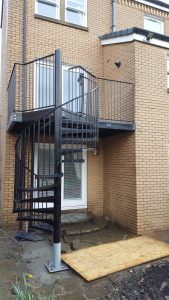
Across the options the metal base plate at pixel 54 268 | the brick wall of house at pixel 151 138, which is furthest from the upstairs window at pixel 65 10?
the metal base plate at pixel 54 268

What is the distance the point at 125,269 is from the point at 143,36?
5489 millimetres

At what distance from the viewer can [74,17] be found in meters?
7.71

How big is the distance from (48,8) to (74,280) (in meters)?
7.30

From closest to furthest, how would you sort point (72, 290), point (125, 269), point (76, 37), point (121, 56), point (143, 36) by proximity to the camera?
1. point (72, 290)
2. point (125, 269)
3. point (143, 36)
4. point (121, 56)
5. point (76, 37)

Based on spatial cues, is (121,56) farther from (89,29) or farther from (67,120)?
(67,120)

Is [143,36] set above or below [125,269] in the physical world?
above

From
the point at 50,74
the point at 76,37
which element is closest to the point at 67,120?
the point at 50,74

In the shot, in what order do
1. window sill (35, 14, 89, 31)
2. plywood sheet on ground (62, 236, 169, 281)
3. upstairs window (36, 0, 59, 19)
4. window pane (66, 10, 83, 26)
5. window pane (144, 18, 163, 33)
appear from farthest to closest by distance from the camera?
window pane (144, 18, 163, 33)
window pane (66, 10, 83, 26)
upstairs window (36, 0, 59, 19)
window sill (35, 14, 89, 31)
plywood sheet on ground (62, 236, 169, 281)

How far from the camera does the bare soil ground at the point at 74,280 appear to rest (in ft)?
11.0

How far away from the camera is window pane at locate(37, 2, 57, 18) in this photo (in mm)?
7200

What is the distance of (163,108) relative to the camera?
21.1ft

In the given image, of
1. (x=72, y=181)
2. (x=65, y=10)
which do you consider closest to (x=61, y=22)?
(x=65, y=10)

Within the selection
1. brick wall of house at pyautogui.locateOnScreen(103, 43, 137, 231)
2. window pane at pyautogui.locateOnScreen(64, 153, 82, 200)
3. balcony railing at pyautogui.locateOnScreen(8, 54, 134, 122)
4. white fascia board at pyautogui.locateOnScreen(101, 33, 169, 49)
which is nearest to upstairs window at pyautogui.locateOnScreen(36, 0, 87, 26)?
brick wall of house at pyautogui.locateOnScreen(103, 43, 137, 231)

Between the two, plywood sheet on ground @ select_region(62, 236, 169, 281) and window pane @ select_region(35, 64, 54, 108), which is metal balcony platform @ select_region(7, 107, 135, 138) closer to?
window pane @ select_region(35, 64, 54, 108)
